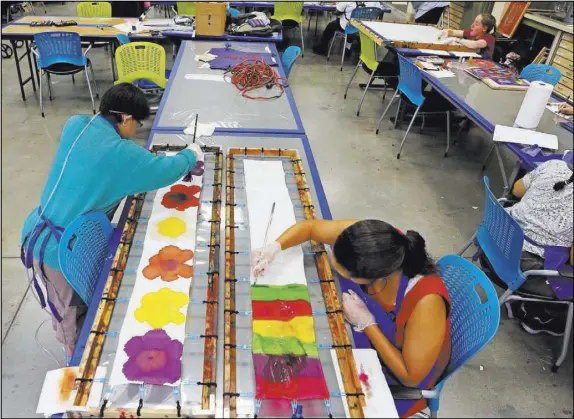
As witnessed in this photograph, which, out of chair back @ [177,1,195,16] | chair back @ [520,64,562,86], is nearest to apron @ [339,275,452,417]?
chair back @ [520,64,562,86]

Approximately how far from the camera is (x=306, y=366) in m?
1.16

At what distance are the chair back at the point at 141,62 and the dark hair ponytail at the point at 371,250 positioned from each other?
312 centimetres

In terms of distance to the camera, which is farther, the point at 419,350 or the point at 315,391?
the point at 419,350

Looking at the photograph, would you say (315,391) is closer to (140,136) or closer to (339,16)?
(140,136)

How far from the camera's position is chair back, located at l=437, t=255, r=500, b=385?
1312 millimetres

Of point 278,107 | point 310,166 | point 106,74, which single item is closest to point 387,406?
point 310,166

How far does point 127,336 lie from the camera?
119 centimetres

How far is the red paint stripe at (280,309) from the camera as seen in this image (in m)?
1.29

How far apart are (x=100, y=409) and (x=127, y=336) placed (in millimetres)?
212

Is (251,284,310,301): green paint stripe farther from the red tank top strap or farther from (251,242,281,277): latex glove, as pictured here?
the red tank top strap

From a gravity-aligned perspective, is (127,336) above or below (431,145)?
above

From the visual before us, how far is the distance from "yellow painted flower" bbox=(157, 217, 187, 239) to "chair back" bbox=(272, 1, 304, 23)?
17.4 feet

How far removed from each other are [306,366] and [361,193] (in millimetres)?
2505

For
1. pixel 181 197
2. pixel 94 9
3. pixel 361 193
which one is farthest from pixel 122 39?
pixel 181 197
